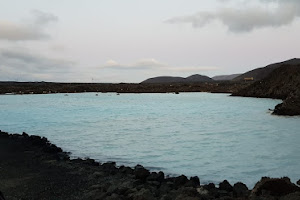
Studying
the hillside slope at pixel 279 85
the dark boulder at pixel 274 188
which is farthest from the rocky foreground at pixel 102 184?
the hillside slope at pixel 279 85

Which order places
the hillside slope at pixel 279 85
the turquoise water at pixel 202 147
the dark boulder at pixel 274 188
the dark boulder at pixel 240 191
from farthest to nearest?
the hillside slope at pixel 279 85
the turquoise water at pixel 202 147
the dark boulder at pixel 240 191
the dark boulder at pixel 274 188

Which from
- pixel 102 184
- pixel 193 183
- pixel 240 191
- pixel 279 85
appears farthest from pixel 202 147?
pixel 279 85

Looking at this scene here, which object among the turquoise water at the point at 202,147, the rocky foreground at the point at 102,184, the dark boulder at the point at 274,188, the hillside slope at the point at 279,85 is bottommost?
the turquoise water at the point at 202,147

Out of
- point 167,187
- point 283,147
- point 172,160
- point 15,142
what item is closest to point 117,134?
point 15,142

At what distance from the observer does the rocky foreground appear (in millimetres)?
10000

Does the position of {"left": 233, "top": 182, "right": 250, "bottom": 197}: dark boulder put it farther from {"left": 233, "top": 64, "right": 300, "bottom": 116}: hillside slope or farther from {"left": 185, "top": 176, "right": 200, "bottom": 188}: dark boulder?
{"left": 233, "top": 64, "right": 300, "bottom": 116}: hillside slope

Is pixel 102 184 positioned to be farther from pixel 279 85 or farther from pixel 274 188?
pixel 279 85

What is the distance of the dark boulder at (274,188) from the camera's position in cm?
984

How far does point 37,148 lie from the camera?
20.8 metres

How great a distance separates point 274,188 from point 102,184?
19.3 feet

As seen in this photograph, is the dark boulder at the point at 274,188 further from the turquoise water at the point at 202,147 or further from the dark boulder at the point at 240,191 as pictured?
the turquoise water at the point at 202,147

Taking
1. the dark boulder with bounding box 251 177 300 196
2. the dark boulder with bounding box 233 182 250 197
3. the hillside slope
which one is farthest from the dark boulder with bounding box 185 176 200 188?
the hillside slope

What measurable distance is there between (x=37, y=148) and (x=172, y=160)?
8372mm

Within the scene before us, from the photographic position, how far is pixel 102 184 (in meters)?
12.5
